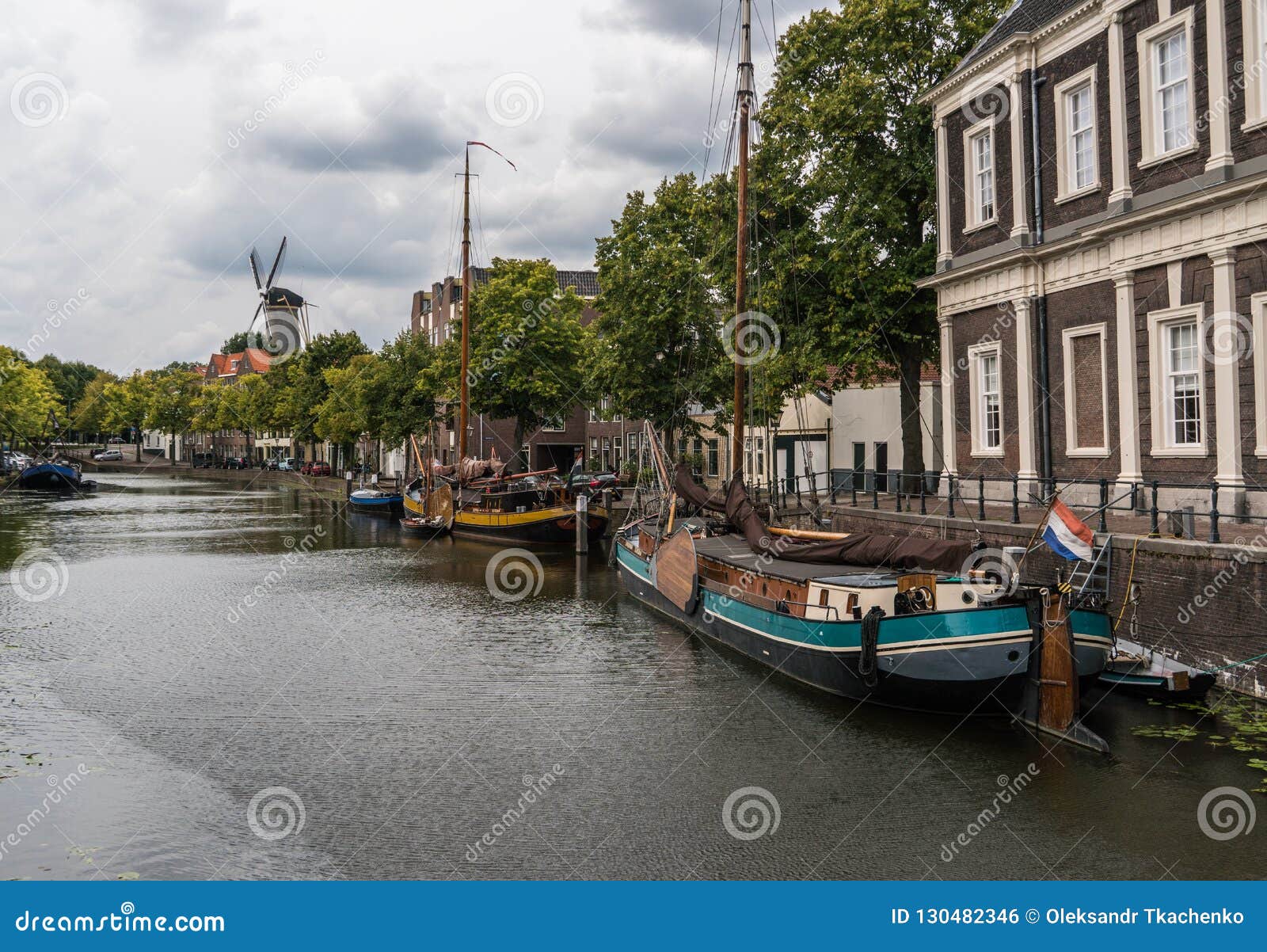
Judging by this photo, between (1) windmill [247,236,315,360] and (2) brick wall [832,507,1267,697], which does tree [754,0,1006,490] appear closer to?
(2) brick wall [832,507,1267,697]

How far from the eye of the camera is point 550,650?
821 inches

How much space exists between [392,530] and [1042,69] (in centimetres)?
3627

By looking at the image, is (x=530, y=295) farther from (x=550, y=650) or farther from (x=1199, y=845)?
(x=1199, y=845)

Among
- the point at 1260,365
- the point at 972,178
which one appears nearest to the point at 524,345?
the point at 972,178

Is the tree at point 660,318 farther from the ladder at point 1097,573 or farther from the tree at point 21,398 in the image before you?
the tree at point 21,398

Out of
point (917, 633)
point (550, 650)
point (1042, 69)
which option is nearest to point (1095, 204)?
point (1042, 69)

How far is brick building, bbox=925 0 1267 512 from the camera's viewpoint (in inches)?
700

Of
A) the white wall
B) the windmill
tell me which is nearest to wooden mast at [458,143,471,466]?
the white wall

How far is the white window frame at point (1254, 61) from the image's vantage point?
1714 centimetres

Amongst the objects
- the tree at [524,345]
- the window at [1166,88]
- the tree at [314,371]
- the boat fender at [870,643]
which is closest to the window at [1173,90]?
the window at [1166,88]

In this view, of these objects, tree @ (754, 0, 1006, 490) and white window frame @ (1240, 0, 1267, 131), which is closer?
white window frame @ (1240, 0, 1267, 131)

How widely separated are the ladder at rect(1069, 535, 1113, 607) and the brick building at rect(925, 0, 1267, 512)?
9.30 feet

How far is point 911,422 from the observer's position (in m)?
31.0

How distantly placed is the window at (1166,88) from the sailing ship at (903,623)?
938 centimetres
